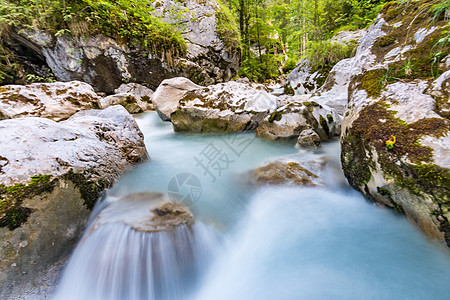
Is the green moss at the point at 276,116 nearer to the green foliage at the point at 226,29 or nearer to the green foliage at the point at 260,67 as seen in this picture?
the green foliage at the point at 226,29

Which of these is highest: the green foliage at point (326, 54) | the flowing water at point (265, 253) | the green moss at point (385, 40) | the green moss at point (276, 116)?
the green foliage at point (326, 54)

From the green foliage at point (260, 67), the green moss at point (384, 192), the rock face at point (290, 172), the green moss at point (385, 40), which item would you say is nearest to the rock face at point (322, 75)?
the green moss at point (385, 40)

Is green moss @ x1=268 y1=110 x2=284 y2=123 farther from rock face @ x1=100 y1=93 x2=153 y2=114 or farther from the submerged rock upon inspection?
rock face @ x1=100 y1=93 x2=153 y2=114

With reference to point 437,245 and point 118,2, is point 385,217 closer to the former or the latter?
point 437,245

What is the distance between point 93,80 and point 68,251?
802cm

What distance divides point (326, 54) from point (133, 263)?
8.45 m

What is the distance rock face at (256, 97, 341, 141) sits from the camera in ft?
13.6

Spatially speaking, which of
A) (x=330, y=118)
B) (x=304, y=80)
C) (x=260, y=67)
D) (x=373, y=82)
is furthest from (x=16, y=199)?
(x=260, y=67)

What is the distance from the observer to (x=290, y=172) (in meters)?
2.87

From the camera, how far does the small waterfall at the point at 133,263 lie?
1555mm

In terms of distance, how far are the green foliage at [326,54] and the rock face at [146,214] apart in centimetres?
763

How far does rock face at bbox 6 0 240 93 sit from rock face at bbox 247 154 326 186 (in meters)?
7.57

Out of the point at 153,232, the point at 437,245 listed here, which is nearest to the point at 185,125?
the point at 153,232

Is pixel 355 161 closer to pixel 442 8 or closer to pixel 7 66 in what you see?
pixel 442 8
